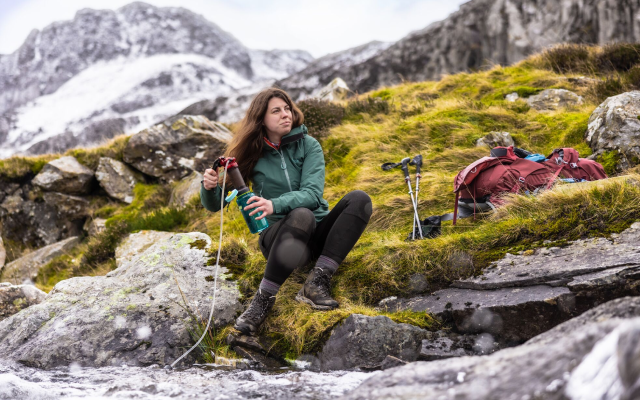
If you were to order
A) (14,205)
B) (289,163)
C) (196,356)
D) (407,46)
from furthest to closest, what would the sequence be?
(407,46), (14,205), (289,163), (196,356)

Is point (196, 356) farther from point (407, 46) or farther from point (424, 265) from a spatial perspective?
point (407, 46)

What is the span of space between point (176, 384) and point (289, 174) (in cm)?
183

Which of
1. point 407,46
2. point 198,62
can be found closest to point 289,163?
point 407,46

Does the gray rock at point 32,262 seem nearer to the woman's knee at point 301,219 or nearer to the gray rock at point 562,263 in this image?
the woman's knee at point 301,219

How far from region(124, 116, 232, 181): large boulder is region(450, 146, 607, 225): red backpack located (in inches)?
241

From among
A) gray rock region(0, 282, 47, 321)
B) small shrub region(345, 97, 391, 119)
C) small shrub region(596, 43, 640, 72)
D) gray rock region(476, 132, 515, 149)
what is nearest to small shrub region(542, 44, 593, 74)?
small shrub region(596, 43, 640, 72)

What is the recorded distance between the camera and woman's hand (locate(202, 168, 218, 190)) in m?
3.38

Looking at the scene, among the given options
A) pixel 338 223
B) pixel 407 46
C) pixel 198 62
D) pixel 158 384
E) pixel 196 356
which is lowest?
pixel 196 356

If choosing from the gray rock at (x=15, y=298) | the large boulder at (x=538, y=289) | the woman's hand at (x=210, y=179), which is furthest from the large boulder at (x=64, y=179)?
the large boulder at (x=538, y=289)

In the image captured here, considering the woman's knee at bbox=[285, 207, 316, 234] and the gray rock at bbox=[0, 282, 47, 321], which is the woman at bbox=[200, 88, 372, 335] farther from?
the gray rock at bbox=[0, 282, 47, 321]

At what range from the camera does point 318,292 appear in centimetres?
325

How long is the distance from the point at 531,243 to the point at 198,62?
4130 centimetres

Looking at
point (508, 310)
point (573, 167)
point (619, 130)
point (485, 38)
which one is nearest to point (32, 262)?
point (508, 310)

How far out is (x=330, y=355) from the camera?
9.07ft
